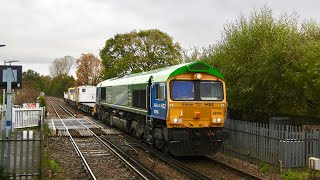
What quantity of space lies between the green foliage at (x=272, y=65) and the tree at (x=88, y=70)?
192 ft

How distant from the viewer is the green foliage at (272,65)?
1408cm

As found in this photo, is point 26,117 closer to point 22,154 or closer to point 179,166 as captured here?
point 179,166

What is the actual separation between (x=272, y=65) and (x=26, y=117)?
1579 cm

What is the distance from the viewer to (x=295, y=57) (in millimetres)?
14836

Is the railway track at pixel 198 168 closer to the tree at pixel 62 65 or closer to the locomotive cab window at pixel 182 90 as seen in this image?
the locomotive cab window at pixel 182 90

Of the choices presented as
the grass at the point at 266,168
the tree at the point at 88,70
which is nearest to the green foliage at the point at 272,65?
the grass at the point at 266,168

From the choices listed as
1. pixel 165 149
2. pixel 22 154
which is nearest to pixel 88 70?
pixel 165 149

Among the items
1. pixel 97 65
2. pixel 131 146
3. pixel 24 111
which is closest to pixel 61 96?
pixel 97 65

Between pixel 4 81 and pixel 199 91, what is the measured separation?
649 centimetres

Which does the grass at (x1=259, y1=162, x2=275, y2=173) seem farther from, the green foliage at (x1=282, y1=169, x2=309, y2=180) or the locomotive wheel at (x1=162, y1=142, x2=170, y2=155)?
the locomotive wheel at (x1=162, y1=142, x2=170, y2=155)

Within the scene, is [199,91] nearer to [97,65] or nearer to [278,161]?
[278,161]

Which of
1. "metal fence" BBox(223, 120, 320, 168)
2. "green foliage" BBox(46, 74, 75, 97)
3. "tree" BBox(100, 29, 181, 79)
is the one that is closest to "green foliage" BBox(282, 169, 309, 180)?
"metal fence" BBox(223, 120, 320, 168)

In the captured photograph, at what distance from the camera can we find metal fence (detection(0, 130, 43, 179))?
930 cm

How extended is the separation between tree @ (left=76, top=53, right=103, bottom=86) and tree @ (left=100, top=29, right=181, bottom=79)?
22.1 metres
